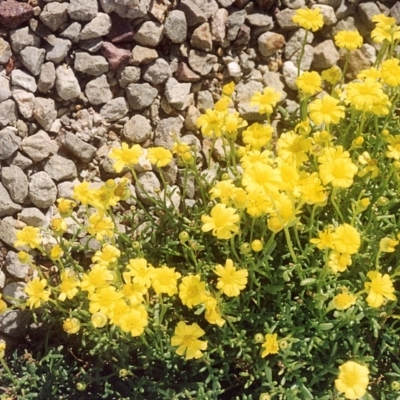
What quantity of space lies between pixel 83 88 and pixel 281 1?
1057 millimetres

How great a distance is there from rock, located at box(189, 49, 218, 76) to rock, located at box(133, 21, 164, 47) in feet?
0.58

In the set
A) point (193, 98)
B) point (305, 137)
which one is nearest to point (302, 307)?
point (305, 137)

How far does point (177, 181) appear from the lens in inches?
123

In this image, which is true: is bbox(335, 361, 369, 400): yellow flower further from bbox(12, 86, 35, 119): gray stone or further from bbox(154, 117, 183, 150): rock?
bbox(12, 86, 35, 119): gray stone

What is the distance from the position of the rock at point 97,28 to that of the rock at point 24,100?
0.35 meters

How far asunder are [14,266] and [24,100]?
715 millimetres

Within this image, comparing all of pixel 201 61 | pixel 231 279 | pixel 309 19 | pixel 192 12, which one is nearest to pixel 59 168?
pixel 201 61

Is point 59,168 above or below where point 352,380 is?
above

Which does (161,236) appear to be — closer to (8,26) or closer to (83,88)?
(83,88)

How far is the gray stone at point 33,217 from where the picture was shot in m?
2.96

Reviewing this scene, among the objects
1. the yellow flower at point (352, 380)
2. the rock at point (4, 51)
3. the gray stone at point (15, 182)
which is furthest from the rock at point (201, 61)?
the yellow flower at point (352, 380)

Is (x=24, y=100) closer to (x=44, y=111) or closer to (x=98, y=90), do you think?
Answer: (x=44, y=111)

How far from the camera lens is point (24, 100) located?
298 cm

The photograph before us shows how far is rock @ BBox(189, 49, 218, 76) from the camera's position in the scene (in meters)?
3.17
